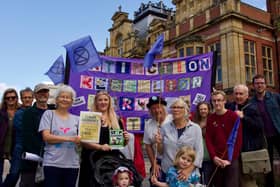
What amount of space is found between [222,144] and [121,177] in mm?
1436

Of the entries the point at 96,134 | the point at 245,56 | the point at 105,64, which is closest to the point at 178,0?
the point at 245,56

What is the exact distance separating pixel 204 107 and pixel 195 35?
1537 centimetres

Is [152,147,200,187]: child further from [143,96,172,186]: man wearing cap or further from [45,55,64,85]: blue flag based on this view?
[45,55,64,85]: blue flag

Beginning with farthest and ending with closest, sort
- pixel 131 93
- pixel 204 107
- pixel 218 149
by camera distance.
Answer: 1. pixel 131 93
2. pixel 204 107
3. pixel 218 149

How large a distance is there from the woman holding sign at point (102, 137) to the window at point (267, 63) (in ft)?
54.2

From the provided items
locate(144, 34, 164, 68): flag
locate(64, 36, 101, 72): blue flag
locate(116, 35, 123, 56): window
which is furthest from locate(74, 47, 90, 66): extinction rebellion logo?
locate(116, 35, 123, 56): window

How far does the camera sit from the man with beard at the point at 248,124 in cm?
442

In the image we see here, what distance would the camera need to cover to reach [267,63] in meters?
19.0

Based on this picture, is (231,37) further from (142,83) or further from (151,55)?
(151,55)

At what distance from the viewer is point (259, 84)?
495 cm

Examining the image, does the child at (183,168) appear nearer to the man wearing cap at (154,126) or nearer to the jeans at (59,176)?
the man wearing cap at (154,126)

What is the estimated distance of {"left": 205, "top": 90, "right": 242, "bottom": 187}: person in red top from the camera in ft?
13.6

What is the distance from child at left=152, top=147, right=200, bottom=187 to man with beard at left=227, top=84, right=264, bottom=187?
1.11 metres

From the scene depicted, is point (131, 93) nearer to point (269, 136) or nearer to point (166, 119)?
point (166, 119)
